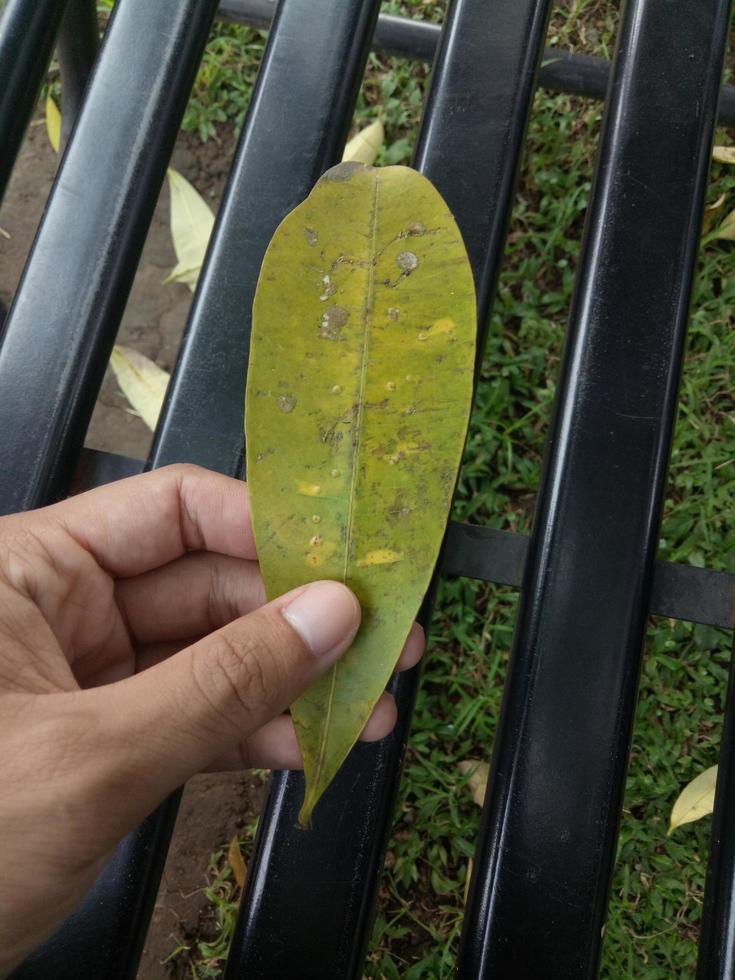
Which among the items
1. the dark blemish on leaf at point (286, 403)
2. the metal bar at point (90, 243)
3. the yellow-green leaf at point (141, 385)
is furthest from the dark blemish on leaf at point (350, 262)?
the yellow-green leaf at point (141, 385)

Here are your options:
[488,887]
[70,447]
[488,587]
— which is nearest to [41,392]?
[70,447]

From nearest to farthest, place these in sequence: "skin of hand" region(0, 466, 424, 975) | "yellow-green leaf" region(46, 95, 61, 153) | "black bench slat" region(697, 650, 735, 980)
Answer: "skin of hand" region(0, 466, 424, 975)
"black bench slat" region(697, 650, 735, 980)
"yellow-green leaf" region(46, 95, 61, 153)

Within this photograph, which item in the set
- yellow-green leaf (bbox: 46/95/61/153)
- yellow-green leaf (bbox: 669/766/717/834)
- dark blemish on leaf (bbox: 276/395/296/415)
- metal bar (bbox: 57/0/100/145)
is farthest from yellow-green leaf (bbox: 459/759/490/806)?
yellow-green leaf (bbox: 46/95/61/153)

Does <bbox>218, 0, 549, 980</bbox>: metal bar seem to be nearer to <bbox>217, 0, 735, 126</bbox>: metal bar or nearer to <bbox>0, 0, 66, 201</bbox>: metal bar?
<bbox>217, 0, 735, 126</bbox>: metal bar

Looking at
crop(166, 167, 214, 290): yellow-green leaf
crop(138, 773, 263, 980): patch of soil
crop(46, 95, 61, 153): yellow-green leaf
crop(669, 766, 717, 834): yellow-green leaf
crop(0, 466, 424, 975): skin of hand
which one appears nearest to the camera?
crop(0, 466, 424, 975): skin of hand

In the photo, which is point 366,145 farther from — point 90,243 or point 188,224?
point 90,243

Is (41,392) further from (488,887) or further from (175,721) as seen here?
(488,887)

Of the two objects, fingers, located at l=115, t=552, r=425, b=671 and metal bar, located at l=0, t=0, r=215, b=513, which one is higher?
metal bar, located at l=0, t=0, r=215, b=513

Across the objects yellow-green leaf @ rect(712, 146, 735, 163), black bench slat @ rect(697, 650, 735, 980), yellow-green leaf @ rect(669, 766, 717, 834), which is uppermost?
yellow-green leaf @ rect(712, 146, 735, 163)

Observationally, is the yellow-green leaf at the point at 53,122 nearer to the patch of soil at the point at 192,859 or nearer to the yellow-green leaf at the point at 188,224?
the yellow-green leaf at the point at 188,224
